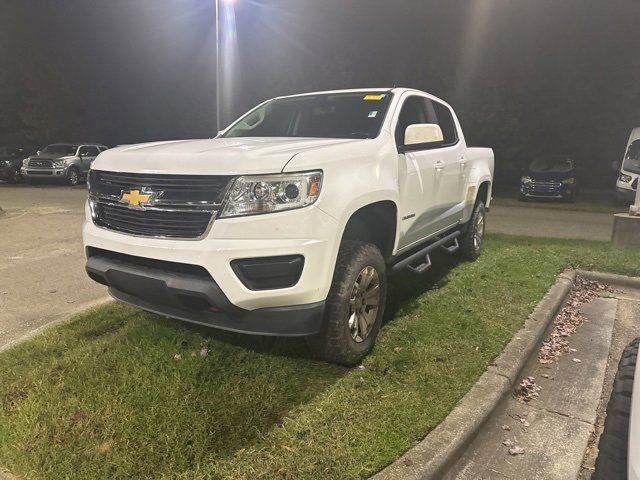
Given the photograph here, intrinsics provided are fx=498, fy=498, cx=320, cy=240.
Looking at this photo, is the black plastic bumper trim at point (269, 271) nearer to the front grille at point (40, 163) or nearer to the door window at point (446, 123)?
the door window at point (446, 123)

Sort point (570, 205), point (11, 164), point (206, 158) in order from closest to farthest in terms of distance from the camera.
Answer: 1. point (206, 158)
2. point (570, 205)
3. point (11, 164)

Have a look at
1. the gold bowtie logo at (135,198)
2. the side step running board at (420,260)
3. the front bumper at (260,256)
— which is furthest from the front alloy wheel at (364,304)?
the gold bowtie logo at (135,198)

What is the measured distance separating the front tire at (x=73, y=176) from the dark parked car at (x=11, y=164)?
8.82 ft

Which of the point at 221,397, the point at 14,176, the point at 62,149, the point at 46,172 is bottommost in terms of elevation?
the point at 14,176

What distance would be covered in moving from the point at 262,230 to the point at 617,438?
1840 millimetres

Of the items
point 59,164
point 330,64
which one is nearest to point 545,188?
point 330,64

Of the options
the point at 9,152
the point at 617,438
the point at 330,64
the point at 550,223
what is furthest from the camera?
the point at 330,64

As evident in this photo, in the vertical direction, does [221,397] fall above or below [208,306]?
below

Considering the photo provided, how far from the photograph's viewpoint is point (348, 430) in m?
2.68

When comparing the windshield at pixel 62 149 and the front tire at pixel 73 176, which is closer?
the front tire at pixel 73 176

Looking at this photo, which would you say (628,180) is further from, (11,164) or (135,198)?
(11,164)

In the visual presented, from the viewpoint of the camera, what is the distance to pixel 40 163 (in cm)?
1981

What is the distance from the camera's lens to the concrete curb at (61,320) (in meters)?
3.73

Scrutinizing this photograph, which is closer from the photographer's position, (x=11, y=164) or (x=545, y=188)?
(x=545, y=188)
